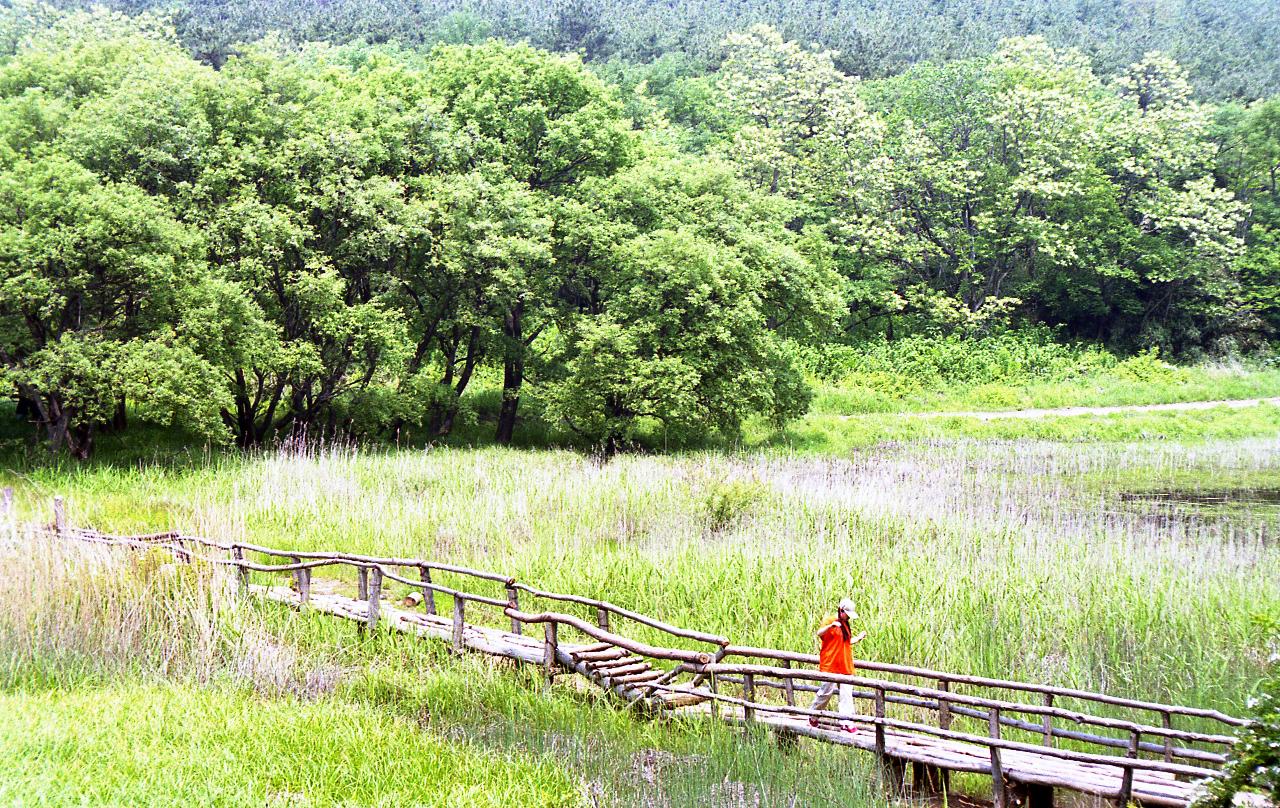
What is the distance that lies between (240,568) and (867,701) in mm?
6873

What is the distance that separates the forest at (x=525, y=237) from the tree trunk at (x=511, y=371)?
105 mm

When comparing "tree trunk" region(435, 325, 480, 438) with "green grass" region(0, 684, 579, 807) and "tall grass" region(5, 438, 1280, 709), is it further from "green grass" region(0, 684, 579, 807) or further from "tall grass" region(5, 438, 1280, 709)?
"green grass" region(0, 684, 579, 807)

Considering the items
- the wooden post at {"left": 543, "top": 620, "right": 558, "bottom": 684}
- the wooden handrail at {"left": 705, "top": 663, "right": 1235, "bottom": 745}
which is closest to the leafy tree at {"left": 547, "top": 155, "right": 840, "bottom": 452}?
the wooden post at {"left": 543, "top": 620, "right": 558, "bottom": 684}

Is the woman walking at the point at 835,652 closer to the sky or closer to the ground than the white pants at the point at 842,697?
closer to the sky

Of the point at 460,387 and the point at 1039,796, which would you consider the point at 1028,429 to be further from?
the point at 1039,796

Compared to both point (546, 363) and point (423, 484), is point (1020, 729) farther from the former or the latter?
point (546, 363)

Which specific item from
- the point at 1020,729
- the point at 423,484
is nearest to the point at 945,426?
the point at 423,484

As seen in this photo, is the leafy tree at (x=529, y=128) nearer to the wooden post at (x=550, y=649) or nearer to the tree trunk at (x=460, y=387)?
the tree trunk at (x=460, y=387)

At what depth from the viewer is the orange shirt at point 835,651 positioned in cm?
814

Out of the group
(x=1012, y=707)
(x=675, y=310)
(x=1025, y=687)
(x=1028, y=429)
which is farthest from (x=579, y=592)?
(x=1028, y=429)

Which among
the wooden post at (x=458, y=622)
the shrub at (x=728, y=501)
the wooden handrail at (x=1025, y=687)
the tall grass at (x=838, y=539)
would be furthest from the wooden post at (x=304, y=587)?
the shrub at (x=728, y=501)

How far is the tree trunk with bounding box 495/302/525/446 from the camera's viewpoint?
27047 mm

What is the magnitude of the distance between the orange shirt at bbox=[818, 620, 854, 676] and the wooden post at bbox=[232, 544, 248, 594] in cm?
641

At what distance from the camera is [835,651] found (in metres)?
8.14
